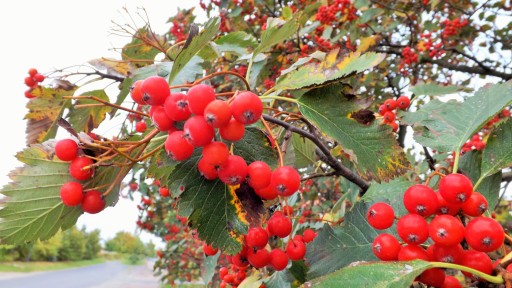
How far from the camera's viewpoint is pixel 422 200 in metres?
0.88

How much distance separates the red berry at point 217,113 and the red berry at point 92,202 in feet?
1.61

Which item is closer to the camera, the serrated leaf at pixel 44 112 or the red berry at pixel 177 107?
the red berry at pixel 177 107

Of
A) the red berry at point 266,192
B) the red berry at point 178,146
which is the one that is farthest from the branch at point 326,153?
the red berry at point 178,146

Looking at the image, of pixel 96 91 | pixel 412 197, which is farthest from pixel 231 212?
pixel 96 91

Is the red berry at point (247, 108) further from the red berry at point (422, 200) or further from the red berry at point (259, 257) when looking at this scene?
the red berry at point (259, 257)

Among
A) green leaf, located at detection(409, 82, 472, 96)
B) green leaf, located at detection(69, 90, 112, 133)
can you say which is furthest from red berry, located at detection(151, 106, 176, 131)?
green leaf, located at detection(409, 82, 472, 96)

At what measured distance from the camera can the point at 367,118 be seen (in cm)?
108

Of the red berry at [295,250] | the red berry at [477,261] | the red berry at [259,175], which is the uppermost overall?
the red berry at [259,175]

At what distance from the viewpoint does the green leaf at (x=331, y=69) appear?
1.05m

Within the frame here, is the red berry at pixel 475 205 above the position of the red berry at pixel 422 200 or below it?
below

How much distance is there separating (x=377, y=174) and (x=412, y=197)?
200mm

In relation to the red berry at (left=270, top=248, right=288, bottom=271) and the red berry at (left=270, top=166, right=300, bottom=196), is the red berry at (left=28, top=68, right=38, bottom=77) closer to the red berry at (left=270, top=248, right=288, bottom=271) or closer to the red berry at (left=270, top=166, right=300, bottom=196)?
the red berry at (left=270, top=248, right=288, bottom=271)

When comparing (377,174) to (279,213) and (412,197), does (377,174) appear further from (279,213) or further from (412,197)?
(279,213)

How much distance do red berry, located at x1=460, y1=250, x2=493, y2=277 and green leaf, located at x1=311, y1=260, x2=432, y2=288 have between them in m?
0.13
